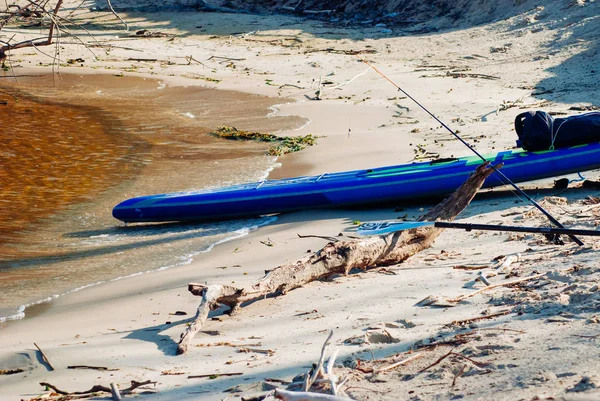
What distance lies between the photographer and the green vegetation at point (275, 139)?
31.1 ft

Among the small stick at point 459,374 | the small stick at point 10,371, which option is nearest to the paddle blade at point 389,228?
the small stick at point 459,374

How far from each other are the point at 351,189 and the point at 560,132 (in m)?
1.94

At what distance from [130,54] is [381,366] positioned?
15.1 metres

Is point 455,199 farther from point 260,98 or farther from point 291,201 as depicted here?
point 260,98

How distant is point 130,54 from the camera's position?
17078 mm

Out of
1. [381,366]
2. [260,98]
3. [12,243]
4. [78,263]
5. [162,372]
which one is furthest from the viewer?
[260,98]

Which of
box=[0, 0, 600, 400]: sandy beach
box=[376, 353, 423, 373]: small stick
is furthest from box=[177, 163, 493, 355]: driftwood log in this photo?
box=[376, 353, 423, 373]: small stick

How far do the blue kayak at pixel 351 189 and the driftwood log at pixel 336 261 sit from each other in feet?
4.57

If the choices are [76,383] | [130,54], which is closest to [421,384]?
[76,383]

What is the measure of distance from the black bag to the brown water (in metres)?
2.52

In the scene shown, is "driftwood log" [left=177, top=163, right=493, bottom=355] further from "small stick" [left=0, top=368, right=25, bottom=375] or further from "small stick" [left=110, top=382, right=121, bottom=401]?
"small stick" [left=0, top=368, right=25, bottom=375]

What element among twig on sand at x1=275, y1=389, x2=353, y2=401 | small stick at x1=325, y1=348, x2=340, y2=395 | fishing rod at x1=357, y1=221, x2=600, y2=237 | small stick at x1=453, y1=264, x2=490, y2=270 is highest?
fishing rod at x1=357, y1=221, x2=600, y2=237

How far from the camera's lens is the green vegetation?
31.1ft

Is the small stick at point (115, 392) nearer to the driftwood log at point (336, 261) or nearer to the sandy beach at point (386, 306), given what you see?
the sandy beach at point (386, 306)
